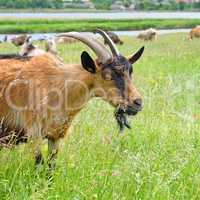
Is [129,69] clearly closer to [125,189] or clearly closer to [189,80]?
[125,189]

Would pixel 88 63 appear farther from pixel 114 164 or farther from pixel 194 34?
pixel 194 34

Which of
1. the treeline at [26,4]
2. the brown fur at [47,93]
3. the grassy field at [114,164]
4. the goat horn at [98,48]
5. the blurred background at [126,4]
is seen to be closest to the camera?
the grassy field at [114,164]

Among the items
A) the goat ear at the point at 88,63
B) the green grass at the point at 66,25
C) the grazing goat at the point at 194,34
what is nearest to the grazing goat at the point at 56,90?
the goat ear at the point at 88,63

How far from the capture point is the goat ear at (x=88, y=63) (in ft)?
21.2

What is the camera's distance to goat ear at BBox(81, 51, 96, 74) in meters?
6.48

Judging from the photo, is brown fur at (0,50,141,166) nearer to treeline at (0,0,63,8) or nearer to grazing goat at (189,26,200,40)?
grazing goat at (189,26,200,40)

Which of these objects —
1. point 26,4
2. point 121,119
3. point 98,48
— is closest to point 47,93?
point 98,48

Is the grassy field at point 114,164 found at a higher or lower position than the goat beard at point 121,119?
lower

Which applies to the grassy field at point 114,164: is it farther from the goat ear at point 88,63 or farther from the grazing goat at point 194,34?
the grazing goat at point 194,34

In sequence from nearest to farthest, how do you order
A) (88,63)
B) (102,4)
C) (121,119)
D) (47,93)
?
(47,93) < (88,63) < (121,119) < (102,4)

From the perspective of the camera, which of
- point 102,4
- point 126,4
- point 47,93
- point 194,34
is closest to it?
point 47,93

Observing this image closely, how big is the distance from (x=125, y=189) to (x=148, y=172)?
0.28 metres

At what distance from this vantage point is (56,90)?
6.47 metres

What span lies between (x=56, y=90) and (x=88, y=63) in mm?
420
